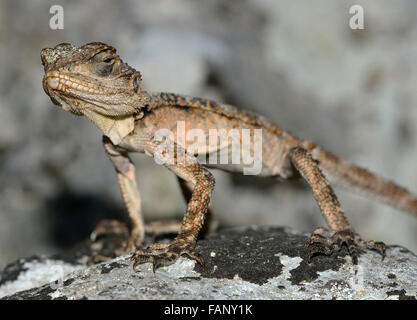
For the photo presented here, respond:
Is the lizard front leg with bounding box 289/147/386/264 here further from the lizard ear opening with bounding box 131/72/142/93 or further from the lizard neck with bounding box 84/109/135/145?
the lizard ear opening with bounding box 131/72/142/93

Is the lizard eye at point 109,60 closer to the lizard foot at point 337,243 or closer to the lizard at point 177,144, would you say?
the lizard at point 177,144

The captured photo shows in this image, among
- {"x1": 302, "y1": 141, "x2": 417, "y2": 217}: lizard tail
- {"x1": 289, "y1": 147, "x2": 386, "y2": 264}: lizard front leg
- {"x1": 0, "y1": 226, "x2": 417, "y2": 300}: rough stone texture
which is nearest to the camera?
{"x1": 0, "y1": 226, "x2": 417, "y2": 300}: rough stone texture

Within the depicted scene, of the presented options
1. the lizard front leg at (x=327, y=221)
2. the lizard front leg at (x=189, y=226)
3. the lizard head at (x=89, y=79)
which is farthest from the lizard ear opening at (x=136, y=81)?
the lizard front leg at (x=327, y=221)

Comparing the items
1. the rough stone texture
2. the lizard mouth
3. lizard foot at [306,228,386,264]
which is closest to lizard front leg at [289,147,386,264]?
lizard foot at [306,228,386,264]

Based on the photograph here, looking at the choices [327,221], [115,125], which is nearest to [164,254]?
[115,125]

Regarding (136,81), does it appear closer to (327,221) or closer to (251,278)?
(251,278)

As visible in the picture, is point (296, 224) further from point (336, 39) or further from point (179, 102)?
point (179, 102)

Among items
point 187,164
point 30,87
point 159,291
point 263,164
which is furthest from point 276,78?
point 159,291
